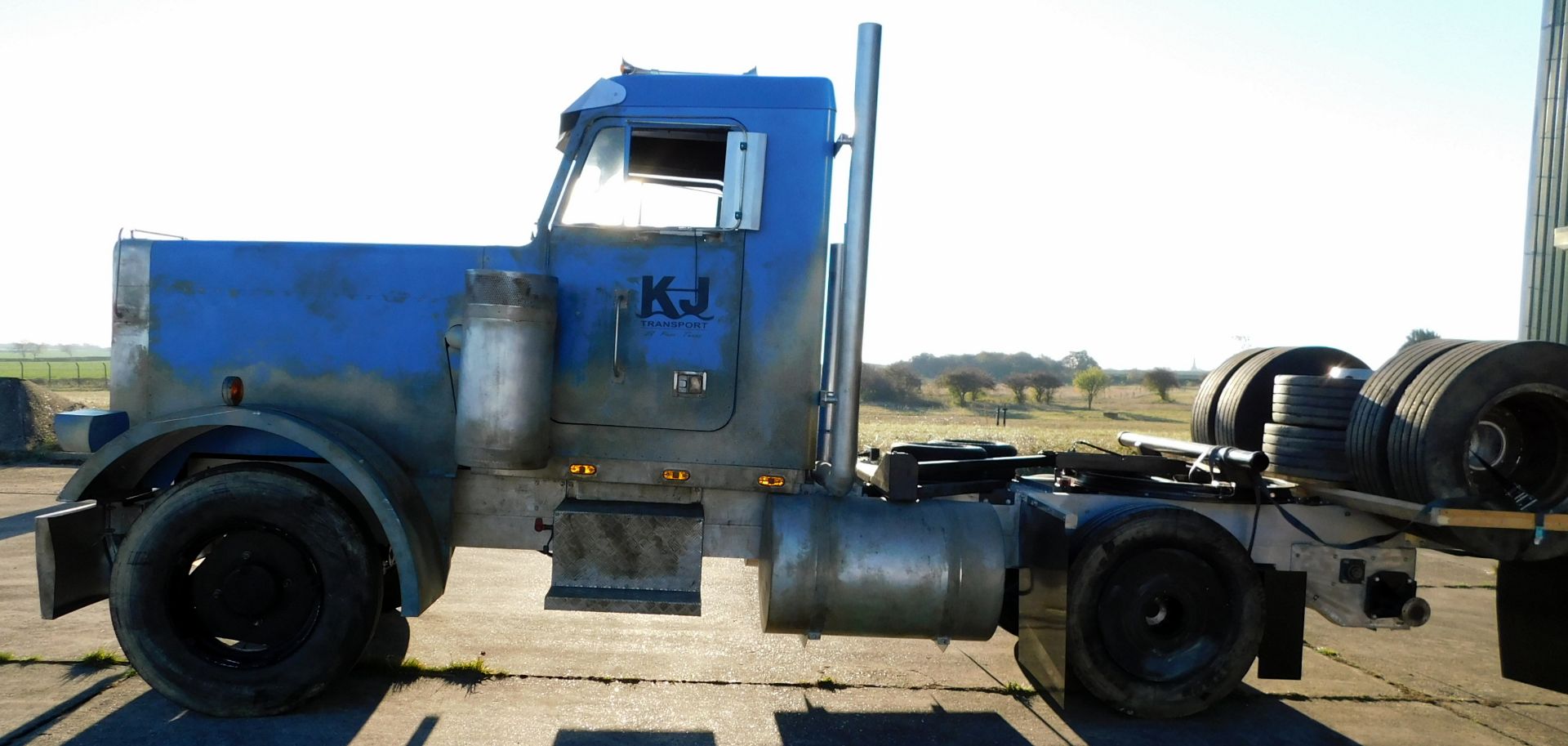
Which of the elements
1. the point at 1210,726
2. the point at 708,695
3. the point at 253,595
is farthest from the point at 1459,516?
the point at 253,595

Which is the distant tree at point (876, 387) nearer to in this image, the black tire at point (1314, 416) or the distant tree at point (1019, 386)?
the distant tree at point (1019, 386)

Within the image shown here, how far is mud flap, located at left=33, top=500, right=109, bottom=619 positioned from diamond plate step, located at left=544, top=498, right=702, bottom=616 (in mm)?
2180

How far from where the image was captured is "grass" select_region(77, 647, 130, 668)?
4.86 m

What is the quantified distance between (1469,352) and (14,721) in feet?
22.0

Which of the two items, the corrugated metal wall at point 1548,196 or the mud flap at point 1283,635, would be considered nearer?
the mud flap at point 1283,635

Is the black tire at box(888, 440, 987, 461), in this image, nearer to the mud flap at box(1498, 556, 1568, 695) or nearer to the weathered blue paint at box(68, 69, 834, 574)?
the weathered blue paint at box(68, 69, 834, 574)

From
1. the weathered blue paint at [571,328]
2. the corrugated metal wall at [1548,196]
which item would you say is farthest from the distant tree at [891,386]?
the weathered blue paint at [571,328]

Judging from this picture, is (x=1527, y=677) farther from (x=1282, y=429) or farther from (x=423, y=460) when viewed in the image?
(x=423, y=460)

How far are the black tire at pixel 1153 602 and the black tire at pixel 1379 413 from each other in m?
0.72

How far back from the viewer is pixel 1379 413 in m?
4.64

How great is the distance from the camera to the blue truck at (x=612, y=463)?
4352 mm

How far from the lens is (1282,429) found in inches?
203

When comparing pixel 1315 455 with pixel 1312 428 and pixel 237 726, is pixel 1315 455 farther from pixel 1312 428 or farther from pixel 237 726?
pixel 237 726

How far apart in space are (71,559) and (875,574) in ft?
12.2
